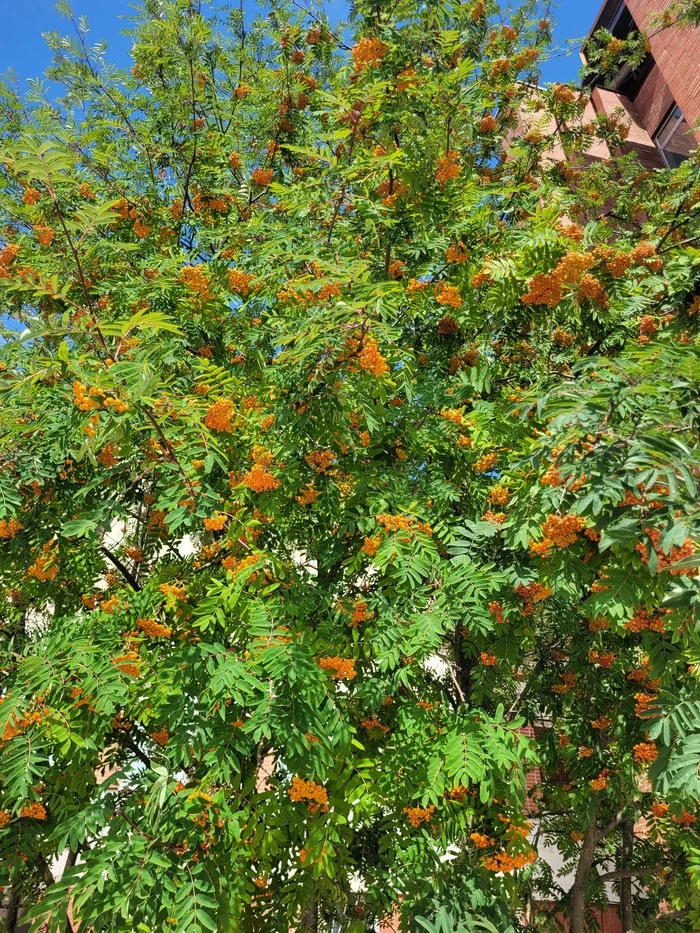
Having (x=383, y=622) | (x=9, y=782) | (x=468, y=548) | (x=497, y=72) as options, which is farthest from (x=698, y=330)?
(x=9, y=782)

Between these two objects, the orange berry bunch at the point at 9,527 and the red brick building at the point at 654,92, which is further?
the red brick building at the point at 654,92

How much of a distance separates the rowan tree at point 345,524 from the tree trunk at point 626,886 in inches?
32.6

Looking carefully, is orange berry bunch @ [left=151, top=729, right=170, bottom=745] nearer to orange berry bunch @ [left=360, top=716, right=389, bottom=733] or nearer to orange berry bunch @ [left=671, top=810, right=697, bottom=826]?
orange berry bunch @ [left=360, top=716, right=389, bottom=733]

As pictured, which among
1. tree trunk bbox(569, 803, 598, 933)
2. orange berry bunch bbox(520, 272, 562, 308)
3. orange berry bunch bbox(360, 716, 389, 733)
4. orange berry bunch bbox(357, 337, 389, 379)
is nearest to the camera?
orange berry bunch bbox(357, 337, 389, 379)

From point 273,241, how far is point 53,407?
2228 millimetres

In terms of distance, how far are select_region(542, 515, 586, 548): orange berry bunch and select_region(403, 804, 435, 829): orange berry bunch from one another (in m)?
1.94

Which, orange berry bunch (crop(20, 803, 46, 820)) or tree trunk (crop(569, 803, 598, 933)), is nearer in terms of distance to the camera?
orange berry bunch (crop(20, 803, 46, 820))

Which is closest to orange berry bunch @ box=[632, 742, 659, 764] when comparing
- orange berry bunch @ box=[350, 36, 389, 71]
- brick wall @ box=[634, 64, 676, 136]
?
orange berry bunch @ box=[350, 36, 389, 71]

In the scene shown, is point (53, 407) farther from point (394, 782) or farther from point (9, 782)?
point (394, 782)

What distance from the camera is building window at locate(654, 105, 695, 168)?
1622cm

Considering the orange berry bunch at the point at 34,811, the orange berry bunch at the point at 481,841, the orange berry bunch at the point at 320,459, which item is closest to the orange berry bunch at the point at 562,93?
the orange berry bunch at the point at 320,459

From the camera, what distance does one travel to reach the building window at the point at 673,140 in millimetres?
16220

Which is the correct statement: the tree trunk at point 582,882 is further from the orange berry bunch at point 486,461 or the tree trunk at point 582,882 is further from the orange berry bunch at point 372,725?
the orange berry bunch at point 486,461

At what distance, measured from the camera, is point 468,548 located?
432 centimetres
